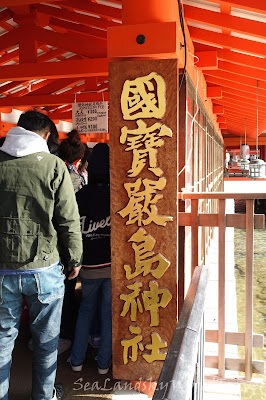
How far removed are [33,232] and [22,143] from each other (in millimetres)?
494

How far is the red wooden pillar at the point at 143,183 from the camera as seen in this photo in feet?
9.13

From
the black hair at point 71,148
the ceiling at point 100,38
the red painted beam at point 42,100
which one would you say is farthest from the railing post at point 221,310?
the red painted beam at point 42,100

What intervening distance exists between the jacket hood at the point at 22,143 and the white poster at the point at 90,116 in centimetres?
506

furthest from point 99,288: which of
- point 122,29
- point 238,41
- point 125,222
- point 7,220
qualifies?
point 238,41

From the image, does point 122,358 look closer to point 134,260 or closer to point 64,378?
point 64,378

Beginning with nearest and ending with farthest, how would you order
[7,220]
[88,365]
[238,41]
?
[7,220] → [88,365] → [238,41]

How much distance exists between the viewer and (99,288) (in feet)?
10.1

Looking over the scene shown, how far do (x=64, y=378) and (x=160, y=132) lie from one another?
1955 millimetres

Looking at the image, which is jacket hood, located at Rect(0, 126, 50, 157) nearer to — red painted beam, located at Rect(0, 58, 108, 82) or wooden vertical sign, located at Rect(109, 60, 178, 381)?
wooden vertical sign, located at Rect(109, 60, 178, 381)

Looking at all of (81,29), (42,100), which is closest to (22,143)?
(81,29)

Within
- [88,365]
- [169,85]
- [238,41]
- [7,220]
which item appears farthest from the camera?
[238,41]

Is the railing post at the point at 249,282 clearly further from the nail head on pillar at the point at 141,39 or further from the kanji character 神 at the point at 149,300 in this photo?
the nail head on pillar at the point at 141,39

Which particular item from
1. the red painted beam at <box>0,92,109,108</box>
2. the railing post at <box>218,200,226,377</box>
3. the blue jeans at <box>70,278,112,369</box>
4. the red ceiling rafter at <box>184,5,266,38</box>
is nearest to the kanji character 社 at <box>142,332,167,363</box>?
the blue jeans at <box>70,278,112,369</box>

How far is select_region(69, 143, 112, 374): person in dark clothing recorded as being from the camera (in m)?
2.98
